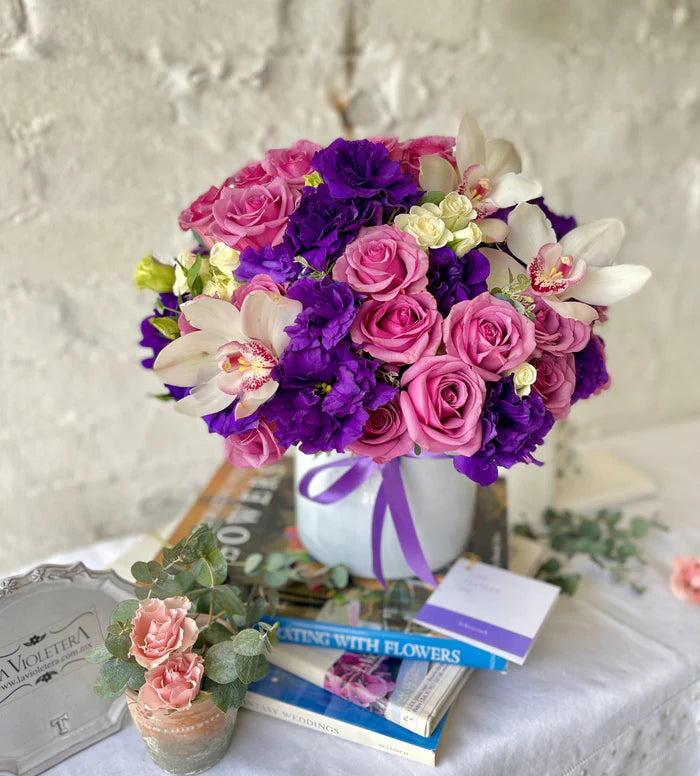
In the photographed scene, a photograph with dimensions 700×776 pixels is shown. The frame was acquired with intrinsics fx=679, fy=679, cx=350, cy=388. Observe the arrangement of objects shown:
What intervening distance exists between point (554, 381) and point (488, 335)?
0.10 meters

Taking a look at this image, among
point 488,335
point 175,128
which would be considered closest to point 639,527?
point 488,335

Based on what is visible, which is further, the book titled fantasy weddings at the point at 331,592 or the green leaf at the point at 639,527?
the green leaf at the point at 639,527

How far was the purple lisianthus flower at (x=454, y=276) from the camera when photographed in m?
0.60

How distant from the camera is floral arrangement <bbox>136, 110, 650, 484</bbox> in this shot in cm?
57

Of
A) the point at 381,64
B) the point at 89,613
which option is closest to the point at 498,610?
the point at 89,613

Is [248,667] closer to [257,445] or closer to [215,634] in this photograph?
[215,634]

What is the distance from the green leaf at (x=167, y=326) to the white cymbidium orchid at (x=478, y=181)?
0.27 m

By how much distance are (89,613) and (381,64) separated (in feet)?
3.14

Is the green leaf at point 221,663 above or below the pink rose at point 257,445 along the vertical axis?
below

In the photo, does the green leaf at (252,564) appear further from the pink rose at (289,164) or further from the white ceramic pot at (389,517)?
the pink rose at (289,164)

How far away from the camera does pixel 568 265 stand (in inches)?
24.9

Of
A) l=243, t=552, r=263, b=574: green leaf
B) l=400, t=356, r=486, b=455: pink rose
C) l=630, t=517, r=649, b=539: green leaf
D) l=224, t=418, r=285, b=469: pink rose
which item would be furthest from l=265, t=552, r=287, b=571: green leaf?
l=630, t=517, r=649, b=539: green leaf

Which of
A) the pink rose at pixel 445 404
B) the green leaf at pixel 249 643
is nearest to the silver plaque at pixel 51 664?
the green leaf at pixel 249 643

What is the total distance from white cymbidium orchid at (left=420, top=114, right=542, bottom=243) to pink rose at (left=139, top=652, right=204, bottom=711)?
1.54 ft
